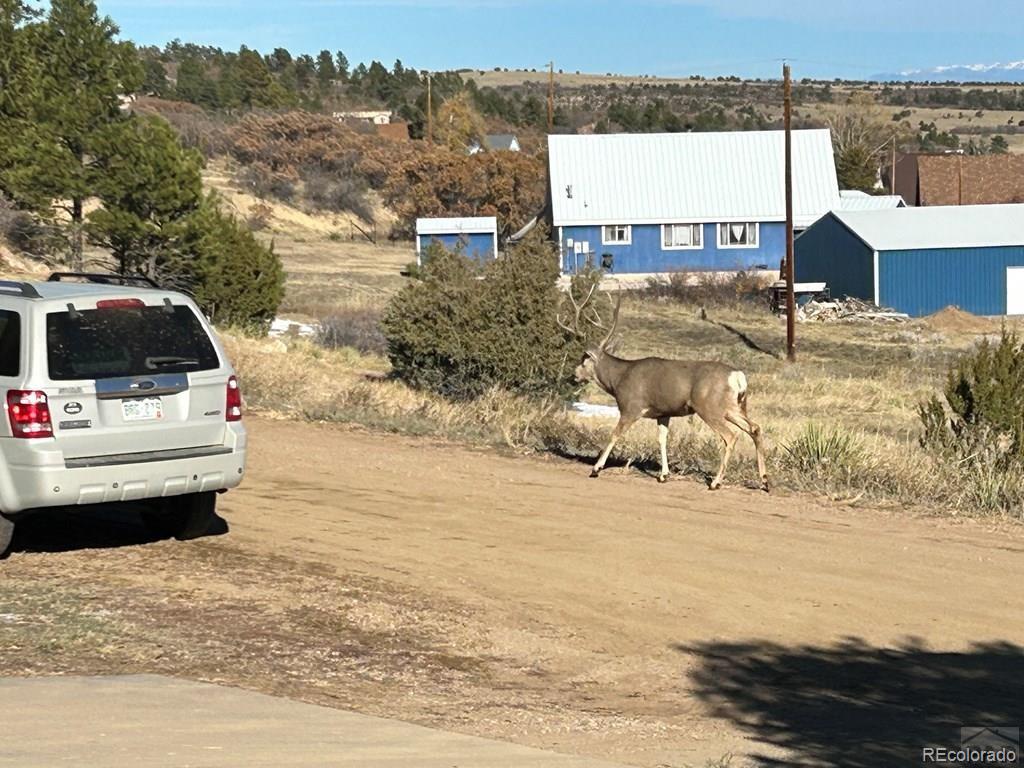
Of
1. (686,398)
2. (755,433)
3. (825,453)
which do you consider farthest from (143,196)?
(755,433)

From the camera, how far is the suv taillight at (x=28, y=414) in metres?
10.4

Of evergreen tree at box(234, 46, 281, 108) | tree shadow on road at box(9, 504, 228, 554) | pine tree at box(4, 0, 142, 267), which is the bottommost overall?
tree shadow on road at box(9, 504, 228, 554)

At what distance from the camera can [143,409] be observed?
1083cm

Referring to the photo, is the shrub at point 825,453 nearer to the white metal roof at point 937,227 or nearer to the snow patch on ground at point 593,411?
the snow patch on ground at point 593,411

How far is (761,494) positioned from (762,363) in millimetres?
26407

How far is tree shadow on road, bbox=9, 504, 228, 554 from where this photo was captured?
12017 millimetres

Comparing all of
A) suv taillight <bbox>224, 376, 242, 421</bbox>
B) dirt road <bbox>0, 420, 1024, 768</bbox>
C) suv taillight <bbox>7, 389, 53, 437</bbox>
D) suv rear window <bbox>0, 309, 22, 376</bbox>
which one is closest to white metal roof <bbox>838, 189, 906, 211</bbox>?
dirt road <bbox>0, 420, 1024, 768</bbox>

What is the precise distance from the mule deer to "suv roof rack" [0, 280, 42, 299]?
267 inches

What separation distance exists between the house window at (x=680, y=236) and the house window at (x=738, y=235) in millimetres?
1006

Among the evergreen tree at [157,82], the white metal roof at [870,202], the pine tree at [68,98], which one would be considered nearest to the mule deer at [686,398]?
the pine tree at [68,98]

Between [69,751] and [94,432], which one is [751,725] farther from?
[94,432]

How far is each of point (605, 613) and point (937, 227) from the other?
51.3 metres

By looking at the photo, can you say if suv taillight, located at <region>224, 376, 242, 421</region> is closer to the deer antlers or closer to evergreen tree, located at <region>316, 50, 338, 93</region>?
the deer antlers

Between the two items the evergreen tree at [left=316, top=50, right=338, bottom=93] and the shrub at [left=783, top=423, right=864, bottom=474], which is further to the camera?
the evergreen tree at [left=316, top=50, right=338, bottom=93]
